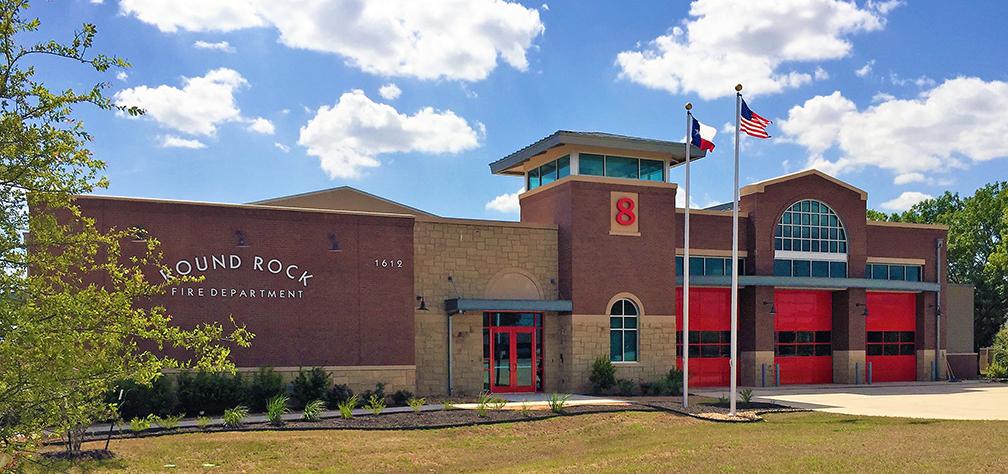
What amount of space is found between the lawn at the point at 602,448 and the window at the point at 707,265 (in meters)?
11.9

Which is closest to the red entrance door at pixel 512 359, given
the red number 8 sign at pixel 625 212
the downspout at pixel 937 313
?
the red number 8 sign at pixel 625 212

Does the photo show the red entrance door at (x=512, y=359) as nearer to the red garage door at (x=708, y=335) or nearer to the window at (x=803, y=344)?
the red garage door at (x=708, y=335)

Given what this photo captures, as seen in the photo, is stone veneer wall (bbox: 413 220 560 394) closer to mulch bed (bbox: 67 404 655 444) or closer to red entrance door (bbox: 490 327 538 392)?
red entrance door (bbox: 490 327 538 392)

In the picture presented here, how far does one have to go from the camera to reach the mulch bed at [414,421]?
19586 mm

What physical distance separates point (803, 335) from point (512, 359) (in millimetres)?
13327

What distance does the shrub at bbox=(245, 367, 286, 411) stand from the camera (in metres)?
23.5

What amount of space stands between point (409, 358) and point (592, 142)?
9.54 metres

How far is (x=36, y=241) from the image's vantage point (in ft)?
30.4

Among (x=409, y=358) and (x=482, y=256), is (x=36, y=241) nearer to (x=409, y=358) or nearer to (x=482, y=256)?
(x=409, y=358)

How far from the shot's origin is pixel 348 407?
888 inches

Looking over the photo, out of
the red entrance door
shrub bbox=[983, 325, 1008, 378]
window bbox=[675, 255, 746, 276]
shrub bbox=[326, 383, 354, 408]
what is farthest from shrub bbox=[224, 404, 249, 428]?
shrub bbox=[983, 325, 1008, 378]

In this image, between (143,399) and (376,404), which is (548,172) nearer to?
(376,404)

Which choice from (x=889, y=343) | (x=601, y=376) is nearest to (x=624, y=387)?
(x=601, y=376)

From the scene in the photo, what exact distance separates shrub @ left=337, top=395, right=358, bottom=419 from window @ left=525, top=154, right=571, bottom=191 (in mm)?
11145
